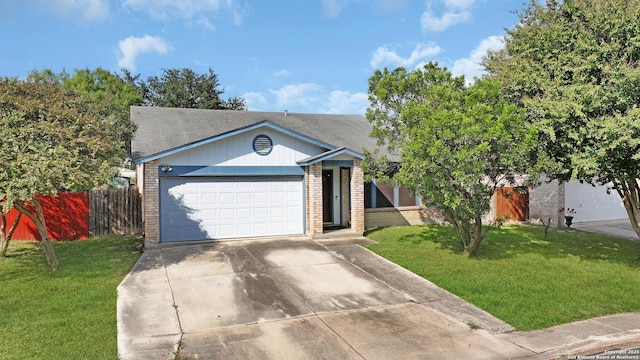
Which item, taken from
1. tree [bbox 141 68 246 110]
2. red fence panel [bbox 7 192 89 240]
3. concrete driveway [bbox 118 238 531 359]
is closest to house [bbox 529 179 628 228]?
concrete driveway [bbox 118 238 531 359]

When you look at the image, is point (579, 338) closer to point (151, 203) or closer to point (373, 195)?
point (373, 195)

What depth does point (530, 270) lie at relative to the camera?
1012 centimetres

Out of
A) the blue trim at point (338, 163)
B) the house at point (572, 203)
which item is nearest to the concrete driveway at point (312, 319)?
the blue trim at point (338, 163)

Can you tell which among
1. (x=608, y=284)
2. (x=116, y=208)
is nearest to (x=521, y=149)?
(x=608, y=284)

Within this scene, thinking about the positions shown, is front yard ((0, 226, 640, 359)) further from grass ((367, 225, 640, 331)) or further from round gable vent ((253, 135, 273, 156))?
round gable vent ((253, 135, 273, 156))

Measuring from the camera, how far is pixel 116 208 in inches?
600

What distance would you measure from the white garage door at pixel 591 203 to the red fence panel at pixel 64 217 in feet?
66.2

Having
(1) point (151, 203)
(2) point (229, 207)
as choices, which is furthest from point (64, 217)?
(2) point (229, 207)

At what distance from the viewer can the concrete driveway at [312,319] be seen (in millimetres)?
5898

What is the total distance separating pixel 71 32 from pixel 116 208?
10.5 meters

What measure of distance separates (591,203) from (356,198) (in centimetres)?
1246

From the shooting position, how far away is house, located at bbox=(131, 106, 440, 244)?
518 inches

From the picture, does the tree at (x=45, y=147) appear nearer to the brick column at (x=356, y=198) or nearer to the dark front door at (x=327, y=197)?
the brick column at (x=356, y=198)

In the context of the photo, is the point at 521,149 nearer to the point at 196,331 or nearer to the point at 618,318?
the point at 618,318
